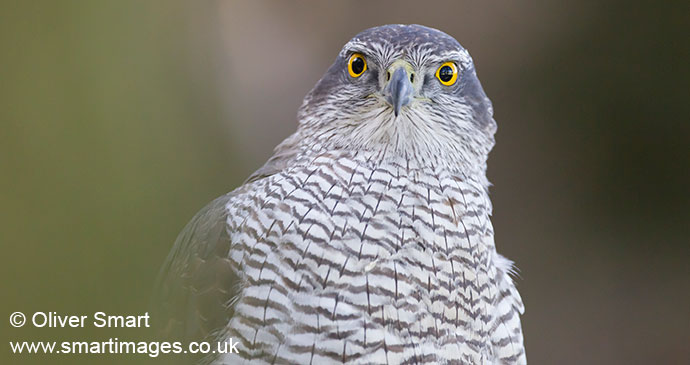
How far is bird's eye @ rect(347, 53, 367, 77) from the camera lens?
8.07 ft

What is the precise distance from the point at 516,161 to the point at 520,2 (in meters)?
0.99

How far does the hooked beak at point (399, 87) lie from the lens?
2239 mm

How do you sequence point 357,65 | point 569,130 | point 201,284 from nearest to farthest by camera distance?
1. point 201,284
2. point 357,65
3. point 569,130

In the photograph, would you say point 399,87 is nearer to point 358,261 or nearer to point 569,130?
point 358,261

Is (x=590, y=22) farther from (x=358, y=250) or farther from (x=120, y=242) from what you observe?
(x=120, y=242)

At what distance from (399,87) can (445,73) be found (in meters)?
0.34

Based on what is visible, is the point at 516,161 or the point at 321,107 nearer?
the point at 321,107

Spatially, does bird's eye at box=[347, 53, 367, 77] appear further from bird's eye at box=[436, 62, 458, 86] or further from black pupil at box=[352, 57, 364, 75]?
bird's eye at box=[436, 62, 458, 86]

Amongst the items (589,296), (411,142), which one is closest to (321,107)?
(411,142)

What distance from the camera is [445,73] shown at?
251cm

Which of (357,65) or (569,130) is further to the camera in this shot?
(569,130)

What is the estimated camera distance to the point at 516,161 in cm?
399

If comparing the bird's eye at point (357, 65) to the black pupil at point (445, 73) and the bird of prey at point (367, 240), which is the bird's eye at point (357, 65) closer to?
the bird of prey at point (367, 240)

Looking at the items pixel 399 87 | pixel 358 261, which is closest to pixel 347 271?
pixel 358 261
